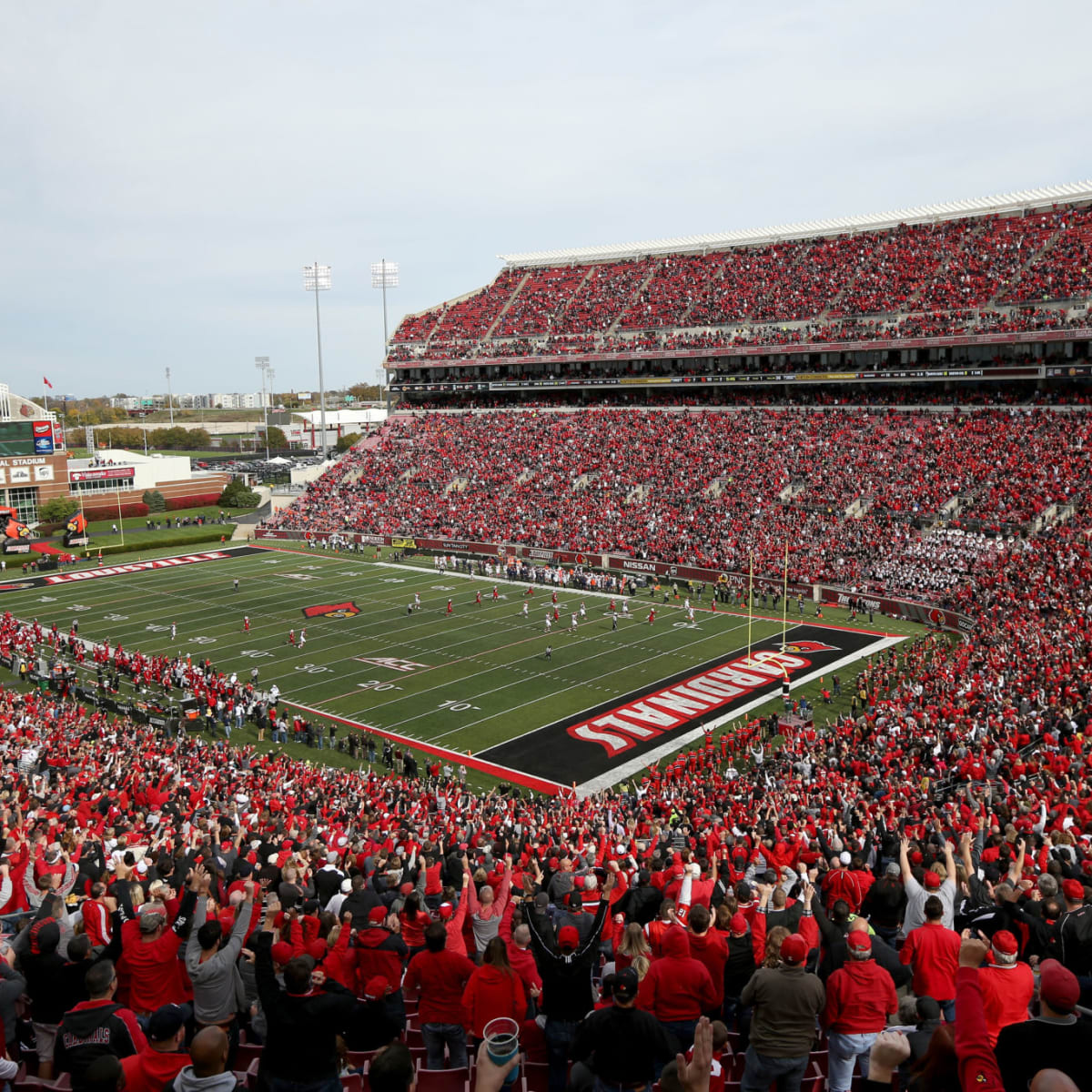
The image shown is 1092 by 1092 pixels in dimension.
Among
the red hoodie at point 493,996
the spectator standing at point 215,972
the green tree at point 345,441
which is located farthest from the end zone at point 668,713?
the green tree at point 345,441

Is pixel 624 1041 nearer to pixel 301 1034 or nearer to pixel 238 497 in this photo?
pixel 301 1034

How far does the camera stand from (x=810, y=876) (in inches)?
356

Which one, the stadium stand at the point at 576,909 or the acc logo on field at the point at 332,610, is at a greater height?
the stadium stand at the point at 576,909

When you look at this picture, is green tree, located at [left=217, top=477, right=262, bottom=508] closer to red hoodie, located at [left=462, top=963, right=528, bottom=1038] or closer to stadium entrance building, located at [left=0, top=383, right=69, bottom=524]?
stadium entrance building, located at [left=0, top=383, right=69, bottom=524]

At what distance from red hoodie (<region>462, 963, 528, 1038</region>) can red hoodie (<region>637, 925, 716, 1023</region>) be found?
77 cm

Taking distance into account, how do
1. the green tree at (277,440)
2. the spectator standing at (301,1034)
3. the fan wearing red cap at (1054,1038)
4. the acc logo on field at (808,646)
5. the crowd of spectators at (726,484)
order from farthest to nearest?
the green tree at (277,440), the crowd of spectators at (726,484), the acc logo on field at (808,646), the spectator standing at (301,1034), the fan wearing red cap at (1054,1038)

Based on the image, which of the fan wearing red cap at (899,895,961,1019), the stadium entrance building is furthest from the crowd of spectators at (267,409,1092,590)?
the fan wearing red cap at (899,895,961,1019)

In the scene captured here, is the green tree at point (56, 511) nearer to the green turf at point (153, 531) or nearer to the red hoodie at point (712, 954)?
the green turf at point (153, 531)

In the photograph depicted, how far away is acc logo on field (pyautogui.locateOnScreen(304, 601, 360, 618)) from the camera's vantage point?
39.5 meters

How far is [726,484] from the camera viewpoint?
5009 cm

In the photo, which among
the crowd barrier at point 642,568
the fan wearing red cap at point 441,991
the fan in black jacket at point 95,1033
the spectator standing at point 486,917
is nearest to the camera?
the fan in black jacket at point 95,1033

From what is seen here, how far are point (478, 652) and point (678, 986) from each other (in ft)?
93.0

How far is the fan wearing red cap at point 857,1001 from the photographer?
17.4 ft

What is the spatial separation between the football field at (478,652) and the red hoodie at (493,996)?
1672 cm
